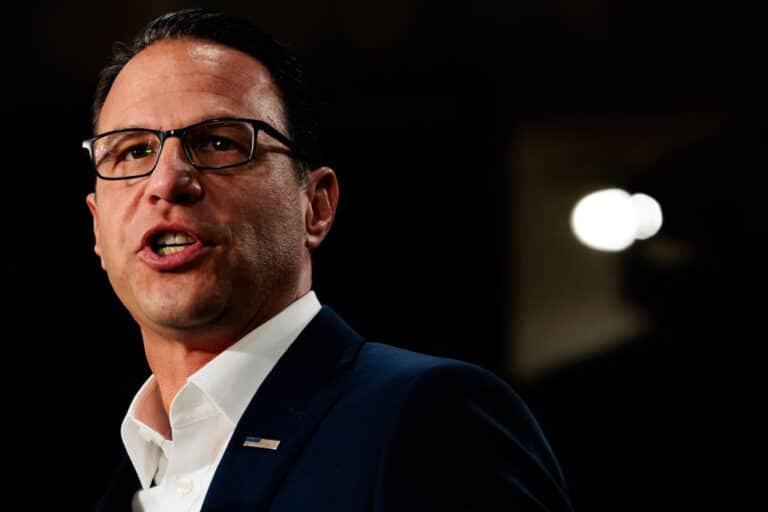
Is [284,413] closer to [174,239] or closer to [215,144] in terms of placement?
[174,239]

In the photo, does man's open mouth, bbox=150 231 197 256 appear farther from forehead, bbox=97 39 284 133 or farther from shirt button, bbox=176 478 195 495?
shirt button, bbox=176 478 195 495

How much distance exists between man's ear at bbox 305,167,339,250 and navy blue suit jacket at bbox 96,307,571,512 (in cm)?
24

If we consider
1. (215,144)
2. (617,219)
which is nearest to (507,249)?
(617,219)

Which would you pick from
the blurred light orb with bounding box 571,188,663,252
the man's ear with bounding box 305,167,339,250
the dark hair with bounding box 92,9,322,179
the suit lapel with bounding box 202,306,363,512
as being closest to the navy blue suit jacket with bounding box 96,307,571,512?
the suit lapel with bounding box 202,306,363,512

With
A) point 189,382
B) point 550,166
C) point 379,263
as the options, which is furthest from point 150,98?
point 550,166

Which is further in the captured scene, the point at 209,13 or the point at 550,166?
the point at 550,166

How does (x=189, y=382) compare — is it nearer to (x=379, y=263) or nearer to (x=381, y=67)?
→ (x=379, y=263)

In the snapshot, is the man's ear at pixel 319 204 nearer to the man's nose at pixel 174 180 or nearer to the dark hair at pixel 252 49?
the dark hair at pixel 252 49

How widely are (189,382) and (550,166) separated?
104cm

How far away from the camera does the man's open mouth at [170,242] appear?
115 cm

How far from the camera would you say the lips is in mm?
1141

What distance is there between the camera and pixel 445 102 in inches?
76.6

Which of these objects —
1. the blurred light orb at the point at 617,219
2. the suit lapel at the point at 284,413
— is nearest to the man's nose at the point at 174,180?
the suit lapel at the point at 284,413

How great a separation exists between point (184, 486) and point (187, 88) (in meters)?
0.50
